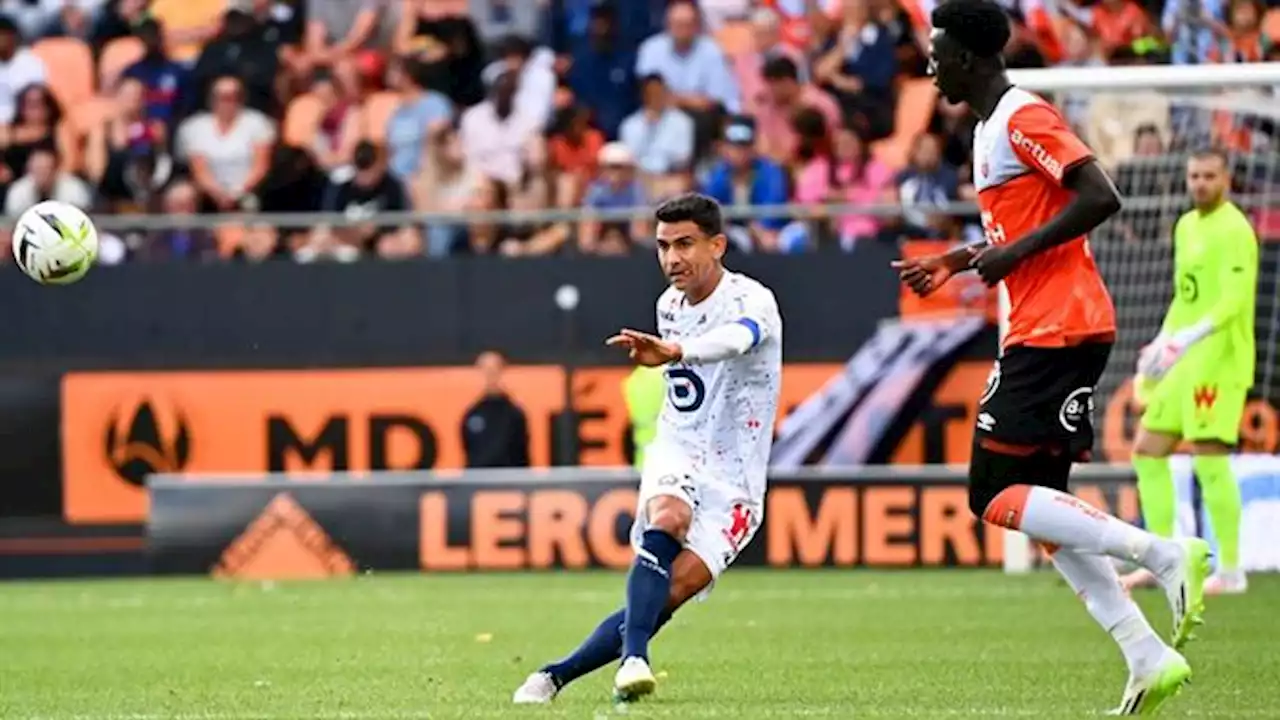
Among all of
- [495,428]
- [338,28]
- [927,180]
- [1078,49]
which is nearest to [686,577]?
[927,180]

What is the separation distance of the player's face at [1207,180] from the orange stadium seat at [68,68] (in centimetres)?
1098

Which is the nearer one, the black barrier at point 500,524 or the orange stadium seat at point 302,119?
the black barrier at point 500,524

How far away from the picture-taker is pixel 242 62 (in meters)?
22.3

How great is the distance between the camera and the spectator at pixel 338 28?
2256 centimetres

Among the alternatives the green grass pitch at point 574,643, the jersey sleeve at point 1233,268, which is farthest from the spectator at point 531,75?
the jersey sleeve at point 1233,268

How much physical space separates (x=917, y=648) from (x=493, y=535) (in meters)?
7.35

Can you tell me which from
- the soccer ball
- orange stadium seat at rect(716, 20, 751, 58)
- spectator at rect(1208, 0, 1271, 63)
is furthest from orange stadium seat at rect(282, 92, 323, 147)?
the soccer ball

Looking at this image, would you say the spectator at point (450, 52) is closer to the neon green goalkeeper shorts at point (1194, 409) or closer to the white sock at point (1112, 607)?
the neon green goalkeeper shorts at point (1194, 409)

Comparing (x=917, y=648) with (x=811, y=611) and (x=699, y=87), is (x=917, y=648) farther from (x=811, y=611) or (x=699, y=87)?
(x=699, y=87)

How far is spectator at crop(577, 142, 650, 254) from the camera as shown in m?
19.9

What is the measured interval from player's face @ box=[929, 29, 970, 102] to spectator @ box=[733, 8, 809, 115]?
11981mm

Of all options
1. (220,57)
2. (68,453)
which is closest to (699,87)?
(220,57)

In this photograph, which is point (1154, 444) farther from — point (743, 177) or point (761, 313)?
point (761, 313)

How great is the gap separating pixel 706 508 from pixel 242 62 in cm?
1347
